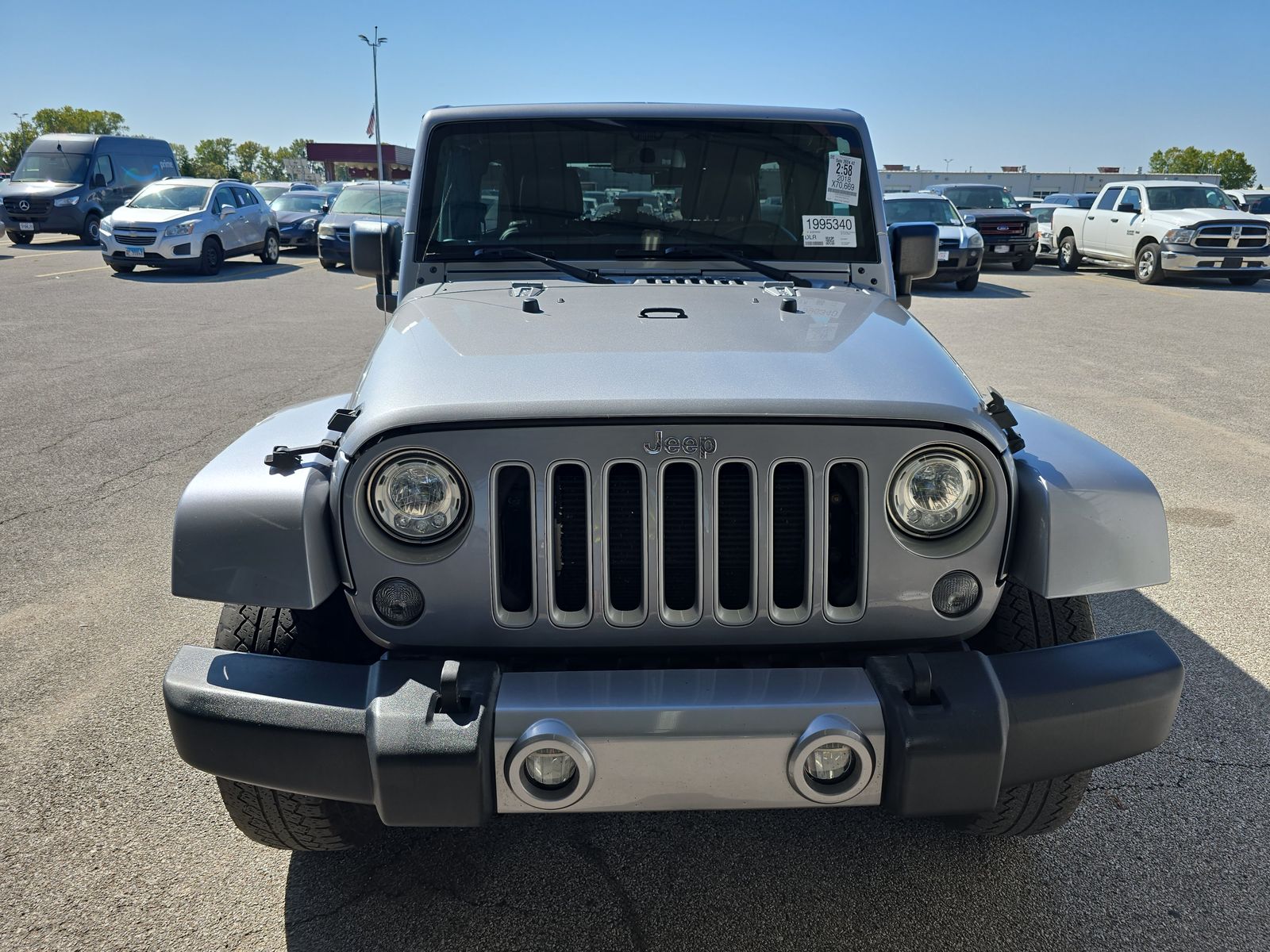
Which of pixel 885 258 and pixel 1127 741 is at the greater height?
pixel 885 258

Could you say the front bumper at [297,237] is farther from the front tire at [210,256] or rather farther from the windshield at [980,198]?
the windshield at [980,198]

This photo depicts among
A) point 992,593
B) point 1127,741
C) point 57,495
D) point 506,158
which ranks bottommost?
point 57,495

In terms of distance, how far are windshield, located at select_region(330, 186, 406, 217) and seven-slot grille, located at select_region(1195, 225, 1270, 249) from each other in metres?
13.4

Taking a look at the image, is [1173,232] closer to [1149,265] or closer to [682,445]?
[1149,265]

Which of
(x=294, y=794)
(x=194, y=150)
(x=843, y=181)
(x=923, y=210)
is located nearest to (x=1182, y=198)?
(x=923, y=210)

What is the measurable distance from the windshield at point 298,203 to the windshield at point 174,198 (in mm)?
5256

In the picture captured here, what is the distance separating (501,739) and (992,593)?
1.09 m

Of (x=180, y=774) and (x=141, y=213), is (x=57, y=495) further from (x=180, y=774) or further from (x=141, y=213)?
(x=141, y=213)

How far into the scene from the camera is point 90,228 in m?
22.6

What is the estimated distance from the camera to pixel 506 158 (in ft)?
11.6

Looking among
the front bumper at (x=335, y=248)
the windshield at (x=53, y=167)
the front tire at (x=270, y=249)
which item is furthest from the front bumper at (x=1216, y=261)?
the windshield at (x=53, y=167)

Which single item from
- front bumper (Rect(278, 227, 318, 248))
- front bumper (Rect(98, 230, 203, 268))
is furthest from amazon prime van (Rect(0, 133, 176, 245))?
front bumper (Rect(98, 230, 203, 268))

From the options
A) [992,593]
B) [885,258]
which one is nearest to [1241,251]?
[885,258]

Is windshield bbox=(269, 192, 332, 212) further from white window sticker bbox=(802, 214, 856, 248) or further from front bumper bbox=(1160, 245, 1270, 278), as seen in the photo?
white window sticker bbox=(802, 214, 856, 248)
